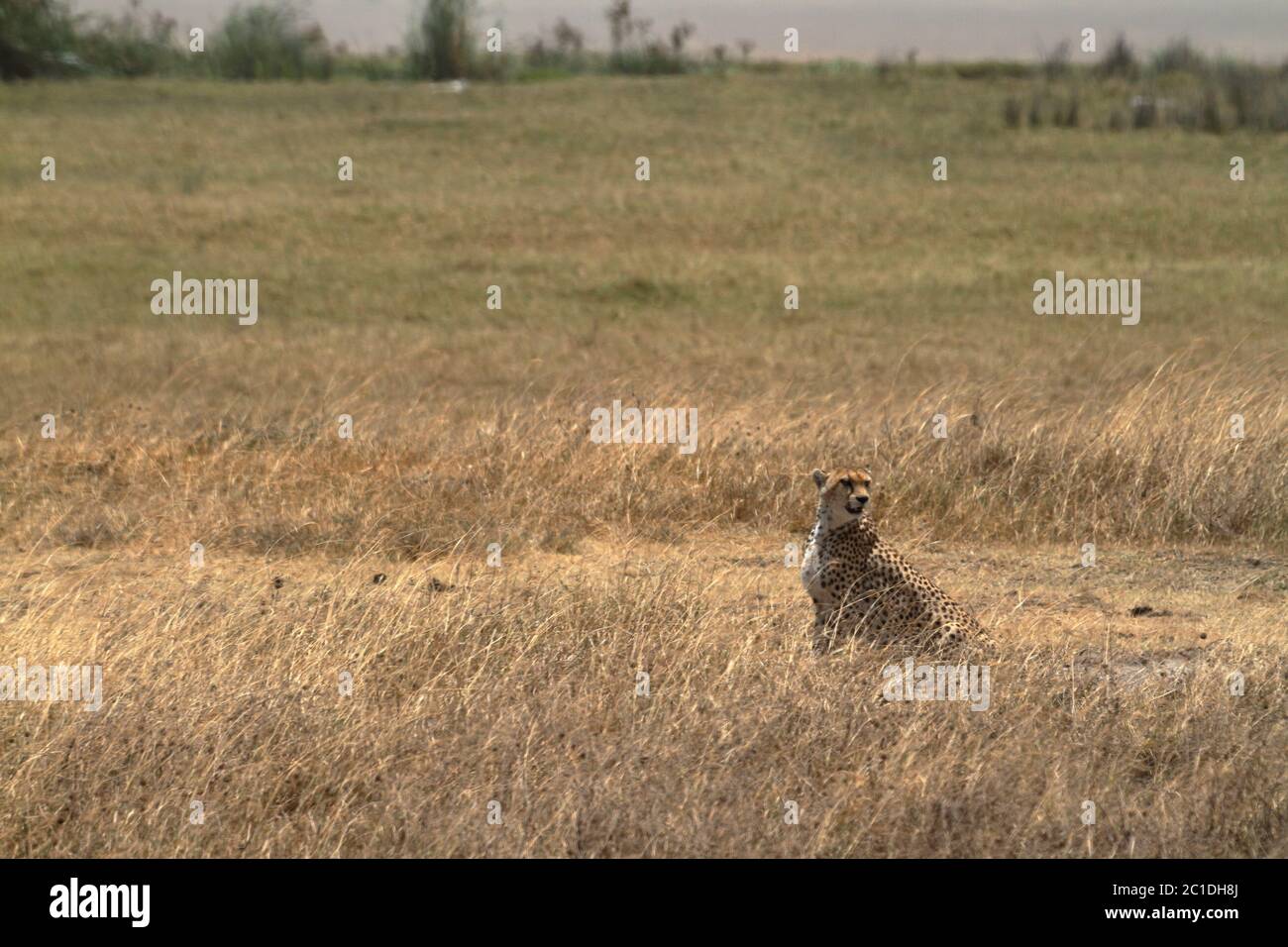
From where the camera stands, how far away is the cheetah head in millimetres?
5688

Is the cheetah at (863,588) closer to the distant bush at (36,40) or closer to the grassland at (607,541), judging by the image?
the grassland at (607,541)

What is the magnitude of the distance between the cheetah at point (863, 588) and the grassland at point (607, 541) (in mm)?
214

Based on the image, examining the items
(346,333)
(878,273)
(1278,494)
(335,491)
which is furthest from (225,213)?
(1278,494)

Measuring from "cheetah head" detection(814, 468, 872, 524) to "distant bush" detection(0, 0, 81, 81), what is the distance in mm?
27149

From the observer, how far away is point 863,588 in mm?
5520

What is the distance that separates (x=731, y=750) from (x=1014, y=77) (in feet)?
97.5

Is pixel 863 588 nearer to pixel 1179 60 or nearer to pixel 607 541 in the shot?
pixel 607 541

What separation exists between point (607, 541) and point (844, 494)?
197 centimetres

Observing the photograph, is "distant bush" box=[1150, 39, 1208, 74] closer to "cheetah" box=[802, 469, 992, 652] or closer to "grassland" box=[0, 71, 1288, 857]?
"grassland" box=[0, 71, 1288, 857]

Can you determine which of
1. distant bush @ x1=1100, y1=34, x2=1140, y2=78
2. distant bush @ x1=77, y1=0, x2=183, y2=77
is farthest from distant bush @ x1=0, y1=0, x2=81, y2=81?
distant bush @ x1=1100, y1=34, x2=1140, y2=78

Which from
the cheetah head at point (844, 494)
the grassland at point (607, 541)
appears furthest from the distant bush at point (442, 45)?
the cheetah head at point (844, 494)

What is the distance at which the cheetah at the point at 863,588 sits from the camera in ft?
17.6

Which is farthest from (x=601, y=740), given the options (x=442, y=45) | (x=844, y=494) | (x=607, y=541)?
(x=442, y=45)
